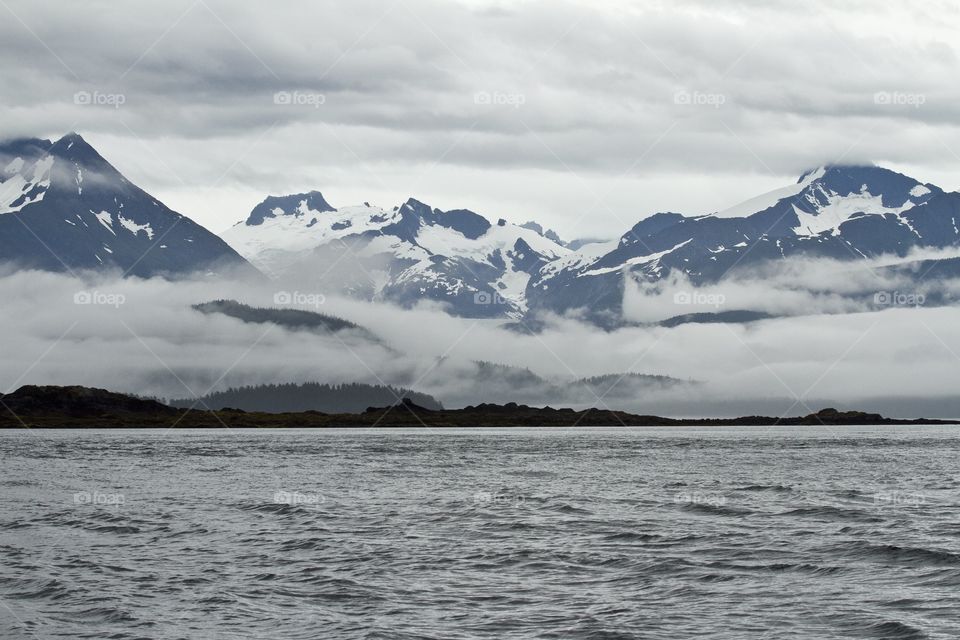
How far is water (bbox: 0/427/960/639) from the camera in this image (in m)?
36.2

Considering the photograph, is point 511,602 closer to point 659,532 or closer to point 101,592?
point 101,592

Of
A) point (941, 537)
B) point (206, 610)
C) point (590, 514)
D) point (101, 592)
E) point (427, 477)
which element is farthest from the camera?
point (427, 477)

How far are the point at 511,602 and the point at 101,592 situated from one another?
1584cm

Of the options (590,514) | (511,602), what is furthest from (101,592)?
(590,514)

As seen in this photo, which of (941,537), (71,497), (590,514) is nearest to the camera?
(941,537)

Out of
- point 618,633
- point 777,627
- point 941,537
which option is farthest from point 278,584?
point 941,537

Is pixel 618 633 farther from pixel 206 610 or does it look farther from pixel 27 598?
pixel 27 598

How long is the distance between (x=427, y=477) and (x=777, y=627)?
242 feet

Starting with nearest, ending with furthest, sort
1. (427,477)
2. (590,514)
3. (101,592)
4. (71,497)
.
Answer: (101,592) → (590,514) → (71,497) → (427,477)

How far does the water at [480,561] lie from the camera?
3622 centimetres

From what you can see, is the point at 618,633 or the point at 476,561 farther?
the point at 476,561

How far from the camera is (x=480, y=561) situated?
49.2m

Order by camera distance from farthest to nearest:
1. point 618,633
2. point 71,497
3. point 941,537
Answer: point 71,497
point 941,537
point 618,633

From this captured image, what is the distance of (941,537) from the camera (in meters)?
56.3
